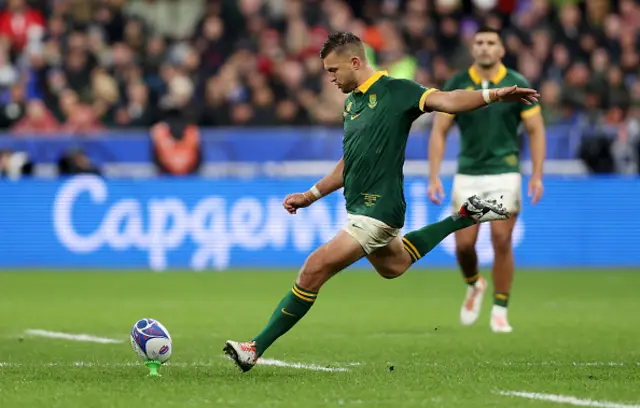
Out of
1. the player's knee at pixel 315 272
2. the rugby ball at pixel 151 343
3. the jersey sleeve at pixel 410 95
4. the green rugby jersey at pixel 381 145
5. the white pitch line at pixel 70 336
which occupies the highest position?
the jersey sleeve at pixel 410 95

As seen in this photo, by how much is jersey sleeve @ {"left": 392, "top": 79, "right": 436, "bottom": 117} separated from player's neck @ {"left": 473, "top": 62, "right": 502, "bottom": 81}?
10.1 feet

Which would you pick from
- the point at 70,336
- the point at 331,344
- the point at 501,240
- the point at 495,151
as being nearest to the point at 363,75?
the point at 331,344

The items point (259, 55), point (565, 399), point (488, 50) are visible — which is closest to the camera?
point (565, 399)

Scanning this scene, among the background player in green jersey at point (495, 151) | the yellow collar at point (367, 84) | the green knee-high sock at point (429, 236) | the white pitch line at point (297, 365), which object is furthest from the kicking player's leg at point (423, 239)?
the background player in green jersey at point (495, 151)

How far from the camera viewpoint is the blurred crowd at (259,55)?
2066cm

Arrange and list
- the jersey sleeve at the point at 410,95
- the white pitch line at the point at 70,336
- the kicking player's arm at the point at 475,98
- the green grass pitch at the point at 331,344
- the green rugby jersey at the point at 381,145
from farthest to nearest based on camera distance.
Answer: the white pitch line at the point at 70,336
the green rugby jersey at the point at 381,145
the jersey sleeve at the point at 410,95
the kicking player's arm at the point at 475,98
the green grass pitch at the point at 331,344

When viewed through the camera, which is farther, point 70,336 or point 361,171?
point 70,336

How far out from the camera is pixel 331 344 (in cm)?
995

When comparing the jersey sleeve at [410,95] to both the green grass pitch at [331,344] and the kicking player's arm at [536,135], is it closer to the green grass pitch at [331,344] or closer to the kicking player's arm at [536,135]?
the green grass pitch at [331,344]

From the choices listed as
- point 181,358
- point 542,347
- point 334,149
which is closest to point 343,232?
point 181,358

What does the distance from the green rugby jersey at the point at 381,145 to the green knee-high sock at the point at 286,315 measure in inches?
23.7

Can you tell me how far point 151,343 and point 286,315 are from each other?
82 cm

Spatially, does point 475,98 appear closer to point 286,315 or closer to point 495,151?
point 286,315

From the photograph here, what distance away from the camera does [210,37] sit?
72.7 feet
